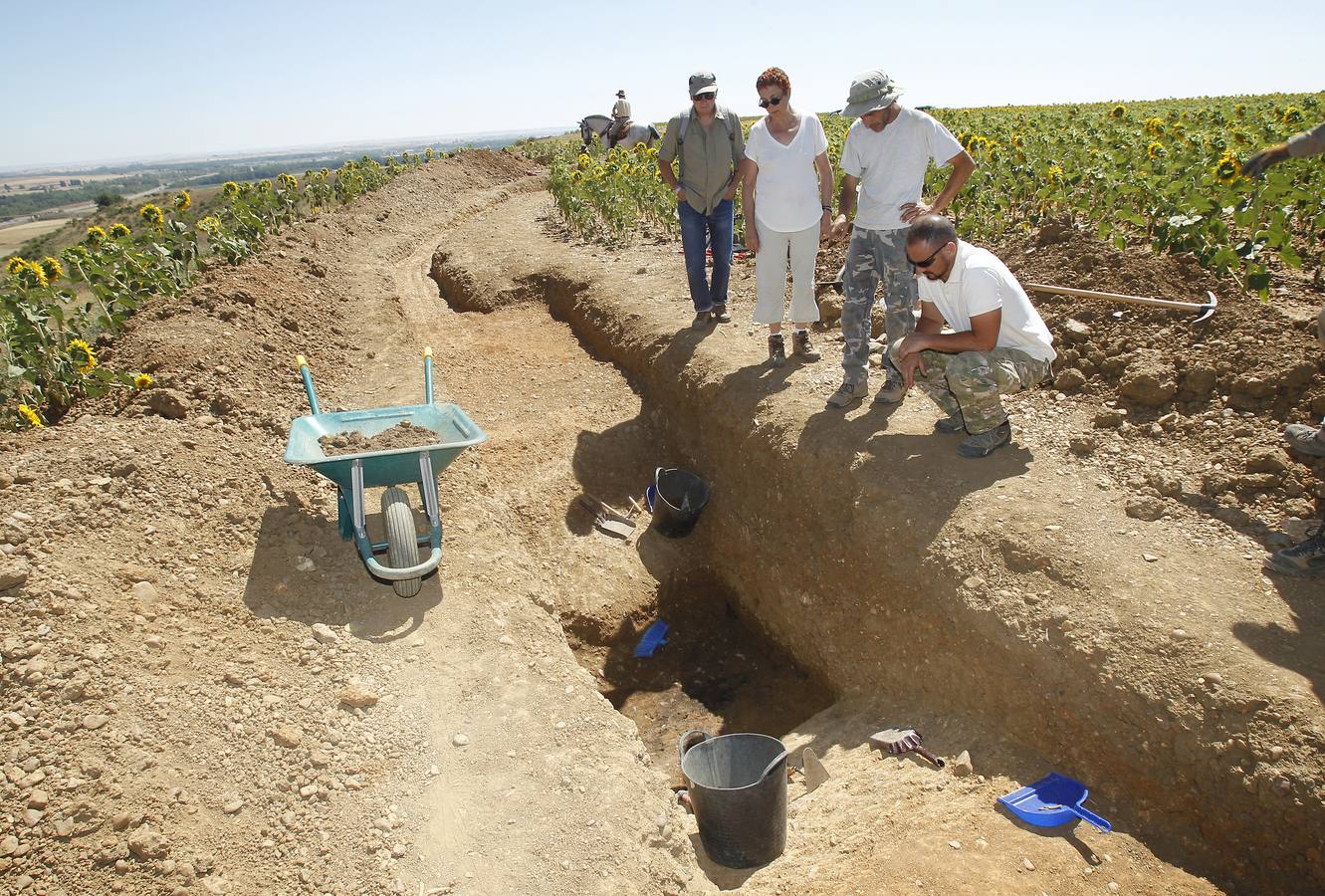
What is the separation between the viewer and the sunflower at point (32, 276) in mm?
6547

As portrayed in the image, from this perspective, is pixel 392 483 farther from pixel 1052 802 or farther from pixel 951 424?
pixel 1052 802

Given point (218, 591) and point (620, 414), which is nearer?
point (218, 591)

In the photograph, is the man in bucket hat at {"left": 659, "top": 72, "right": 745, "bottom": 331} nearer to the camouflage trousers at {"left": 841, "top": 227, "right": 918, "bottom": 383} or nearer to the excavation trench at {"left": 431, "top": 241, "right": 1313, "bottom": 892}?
the excavation trench at {"left": 431, "top": 241, "right": 1313, "bottom": 892}

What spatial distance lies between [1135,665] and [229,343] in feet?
21.7

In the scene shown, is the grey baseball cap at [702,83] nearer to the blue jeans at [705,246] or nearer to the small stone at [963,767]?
the blue jeans at [705,246]

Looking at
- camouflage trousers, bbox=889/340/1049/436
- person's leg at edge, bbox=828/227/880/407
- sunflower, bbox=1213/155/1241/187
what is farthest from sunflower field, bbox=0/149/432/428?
sunflower, bbox=1213/155/1241/187

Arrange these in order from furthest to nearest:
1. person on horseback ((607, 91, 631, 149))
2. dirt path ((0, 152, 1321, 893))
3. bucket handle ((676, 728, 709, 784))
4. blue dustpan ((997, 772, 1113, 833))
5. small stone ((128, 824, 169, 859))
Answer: person on horseback ((607, 91, 631, 149)), bucket handle ((676, 728, 709, 784)), blue dustpan ((997, 772, 1113, 833)), dirt path ((0, 152, 1321, 893)), small stone ((128, 824, 169, 859))

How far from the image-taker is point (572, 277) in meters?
8.98

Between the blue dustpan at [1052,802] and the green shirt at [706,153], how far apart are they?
441cm

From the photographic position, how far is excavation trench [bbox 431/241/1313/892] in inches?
119

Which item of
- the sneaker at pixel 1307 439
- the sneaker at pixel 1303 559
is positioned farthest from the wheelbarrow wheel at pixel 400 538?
the sneaker at pixel 1307 439

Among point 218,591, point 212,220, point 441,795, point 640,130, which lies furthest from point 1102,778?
point 640,130

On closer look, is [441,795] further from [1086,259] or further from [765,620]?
[1086,259]

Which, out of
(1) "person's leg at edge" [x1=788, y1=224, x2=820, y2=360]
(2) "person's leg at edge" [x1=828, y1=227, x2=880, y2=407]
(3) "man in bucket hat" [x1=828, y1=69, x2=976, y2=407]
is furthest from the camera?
(1) "person's leg at edge" [x1=788, y1=224, x2=820, y2=360]
